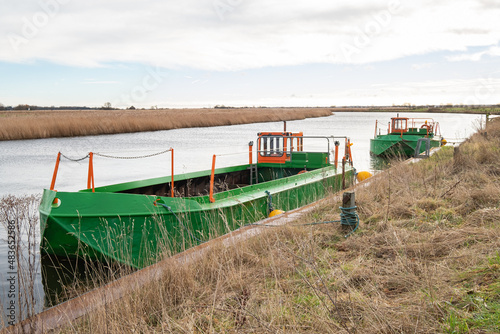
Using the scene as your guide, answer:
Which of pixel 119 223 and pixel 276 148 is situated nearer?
pixel 119 223

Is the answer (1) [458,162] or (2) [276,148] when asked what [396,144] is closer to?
(2) [276,148]

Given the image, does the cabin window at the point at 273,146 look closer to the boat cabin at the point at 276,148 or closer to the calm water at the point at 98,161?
the boat cabin at the point at 276,148

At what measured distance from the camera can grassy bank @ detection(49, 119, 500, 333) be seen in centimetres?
321

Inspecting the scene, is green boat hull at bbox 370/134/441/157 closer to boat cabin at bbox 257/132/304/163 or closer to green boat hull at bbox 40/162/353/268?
boat cabin at bbox 257/132/304/163

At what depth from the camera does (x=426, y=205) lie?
6812 millimetres

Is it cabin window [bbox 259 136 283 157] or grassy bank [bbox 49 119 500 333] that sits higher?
cabin window [bbox 259 136 283 157]

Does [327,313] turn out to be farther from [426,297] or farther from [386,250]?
[386,250]

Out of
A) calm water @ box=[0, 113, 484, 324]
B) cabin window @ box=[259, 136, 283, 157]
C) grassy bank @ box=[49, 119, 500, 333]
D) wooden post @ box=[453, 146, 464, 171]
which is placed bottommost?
calm water @ box=[0, 113, 484, 324]

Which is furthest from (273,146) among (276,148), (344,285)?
(344,285)

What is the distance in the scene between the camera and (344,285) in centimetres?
407

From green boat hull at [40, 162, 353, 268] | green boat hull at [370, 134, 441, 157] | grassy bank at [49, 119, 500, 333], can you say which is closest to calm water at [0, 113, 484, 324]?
green boat hull at [370, 134, 441, 157]

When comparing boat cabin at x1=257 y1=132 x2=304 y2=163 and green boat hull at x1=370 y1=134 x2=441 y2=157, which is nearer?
boat cabin at x1=257 y1=132 x2=304 y2=163

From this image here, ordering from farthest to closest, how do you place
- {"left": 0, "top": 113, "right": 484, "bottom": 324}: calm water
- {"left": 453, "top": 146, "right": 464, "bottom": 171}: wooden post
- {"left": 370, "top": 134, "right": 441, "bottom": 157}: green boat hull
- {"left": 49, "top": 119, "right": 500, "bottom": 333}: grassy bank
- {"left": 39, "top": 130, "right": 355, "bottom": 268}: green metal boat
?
{"left": 370, "top": 134, "right": 441, "bottom": 157}: green boat hull < {"left": 0, "top": 113, "right": 484, "bottom": 324}: calm water < {"left": 453, "top": 146, "right": 464, "bottom": 171}: wooden post < {"left": 39, "top": 130, "right": 355, "bottom": 268}: green metal boat < {"left": 49, "top": 119, "right": 500, "bottom": 333}: grassy bank

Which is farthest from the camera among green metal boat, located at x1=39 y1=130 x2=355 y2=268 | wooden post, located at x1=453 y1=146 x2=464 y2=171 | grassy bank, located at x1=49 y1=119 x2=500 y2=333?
wooden post, located at x1=453 y1=146 x2=464 y2=171
